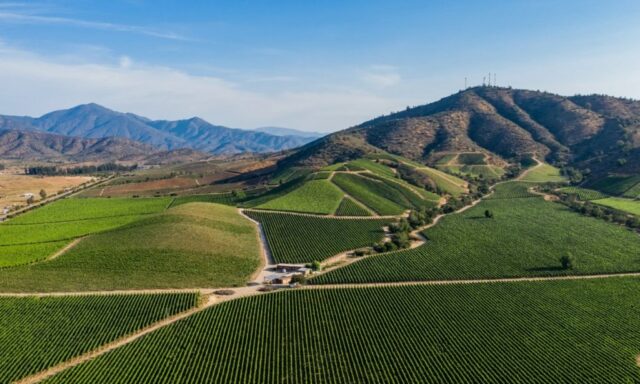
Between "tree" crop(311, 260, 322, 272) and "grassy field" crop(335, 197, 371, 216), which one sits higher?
"grassy field" crop(335, 197, 371, 216)

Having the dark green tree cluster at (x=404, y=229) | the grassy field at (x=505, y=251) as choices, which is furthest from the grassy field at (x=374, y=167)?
the grassy field at (x=505, y=251)

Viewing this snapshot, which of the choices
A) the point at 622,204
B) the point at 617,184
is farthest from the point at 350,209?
the point at 617,184

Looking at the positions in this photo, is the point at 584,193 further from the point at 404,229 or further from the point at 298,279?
the point at 298,279

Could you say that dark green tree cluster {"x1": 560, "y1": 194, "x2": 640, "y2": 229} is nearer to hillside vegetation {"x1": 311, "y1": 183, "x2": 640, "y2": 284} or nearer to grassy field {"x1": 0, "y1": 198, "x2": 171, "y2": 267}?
hillside vegetation {"x1": 311, "y1": 183, "x2": 640, "y2": 284}

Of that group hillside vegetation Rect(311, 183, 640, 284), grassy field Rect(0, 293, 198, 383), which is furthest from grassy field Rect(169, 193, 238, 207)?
grassy field Rect(0, 293, 198, 383)

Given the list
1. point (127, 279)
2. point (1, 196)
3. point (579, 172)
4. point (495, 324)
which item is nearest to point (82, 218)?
point (127, 279)

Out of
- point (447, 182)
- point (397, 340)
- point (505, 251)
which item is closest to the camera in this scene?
point (397, 340)

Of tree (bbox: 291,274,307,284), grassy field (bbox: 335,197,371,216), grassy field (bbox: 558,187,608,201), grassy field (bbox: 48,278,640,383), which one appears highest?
grassy field (bbox: 558,187,608,201)
